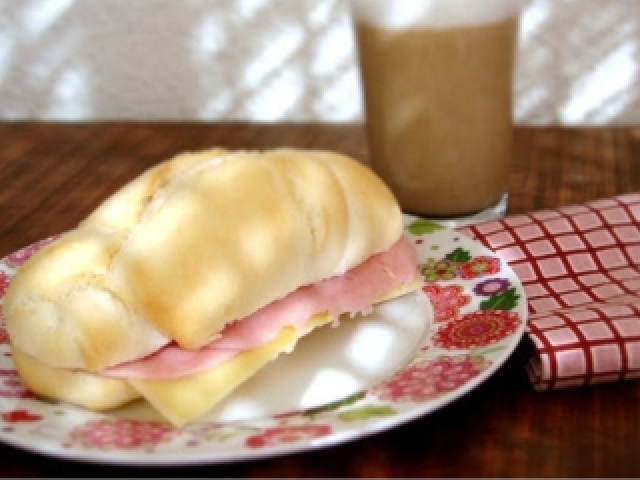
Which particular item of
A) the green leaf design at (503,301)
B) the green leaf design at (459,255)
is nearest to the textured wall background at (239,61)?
the green leaf design at (459,255)

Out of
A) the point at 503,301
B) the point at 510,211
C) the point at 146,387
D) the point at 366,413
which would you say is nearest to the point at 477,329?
the point at 503,301

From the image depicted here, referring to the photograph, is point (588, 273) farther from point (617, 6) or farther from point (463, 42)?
point (617, 6)

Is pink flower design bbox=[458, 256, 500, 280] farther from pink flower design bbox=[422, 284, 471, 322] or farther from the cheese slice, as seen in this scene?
the cheese slice

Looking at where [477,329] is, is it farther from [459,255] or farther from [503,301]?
[459,255]

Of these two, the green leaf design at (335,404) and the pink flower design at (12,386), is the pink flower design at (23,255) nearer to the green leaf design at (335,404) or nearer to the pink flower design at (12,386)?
the pink flower design at (12,386)

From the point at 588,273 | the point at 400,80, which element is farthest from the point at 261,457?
the point at 400,80

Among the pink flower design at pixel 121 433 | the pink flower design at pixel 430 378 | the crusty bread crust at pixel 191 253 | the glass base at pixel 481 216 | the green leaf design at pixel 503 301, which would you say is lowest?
the glass base at pixel 481 216
